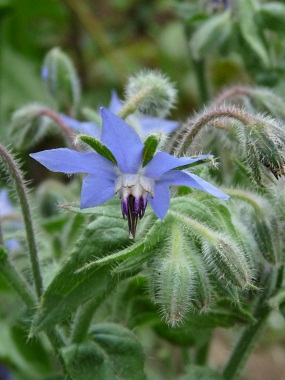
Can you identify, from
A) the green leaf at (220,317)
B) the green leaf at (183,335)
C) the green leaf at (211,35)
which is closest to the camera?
the green leaf at (220,317)

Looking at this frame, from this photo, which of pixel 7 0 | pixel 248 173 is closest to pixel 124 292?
pixel 248 173

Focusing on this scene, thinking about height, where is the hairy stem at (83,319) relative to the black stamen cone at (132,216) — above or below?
below

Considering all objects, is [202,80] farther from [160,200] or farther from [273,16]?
[160,200]

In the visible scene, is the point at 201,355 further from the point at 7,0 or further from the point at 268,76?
the point at 7,0

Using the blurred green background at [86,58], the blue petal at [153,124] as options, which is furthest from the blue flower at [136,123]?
the blurred green background at [86,58]

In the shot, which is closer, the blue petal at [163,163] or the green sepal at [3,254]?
the blue petal at [163,163]

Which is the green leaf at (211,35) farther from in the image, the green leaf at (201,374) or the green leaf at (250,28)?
the green leaf at (201,374)
